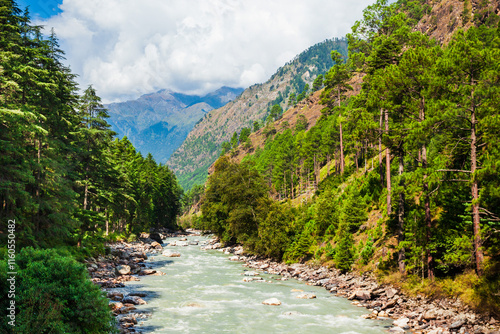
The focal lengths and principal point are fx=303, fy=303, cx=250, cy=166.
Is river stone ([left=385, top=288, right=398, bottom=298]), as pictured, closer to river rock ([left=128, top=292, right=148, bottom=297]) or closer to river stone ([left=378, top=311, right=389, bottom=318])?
river stone ([left=378, top=311, right=389, bottom=318])

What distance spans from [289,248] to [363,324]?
19.9 meters

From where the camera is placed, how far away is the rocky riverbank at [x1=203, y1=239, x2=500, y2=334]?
45.0 ft

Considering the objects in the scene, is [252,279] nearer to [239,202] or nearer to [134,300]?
[134,300]

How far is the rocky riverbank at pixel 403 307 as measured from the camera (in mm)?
13719

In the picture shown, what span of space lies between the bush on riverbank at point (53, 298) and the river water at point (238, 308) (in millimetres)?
5312

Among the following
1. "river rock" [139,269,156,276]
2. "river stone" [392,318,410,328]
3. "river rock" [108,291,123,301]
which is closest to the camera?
"river stone" [392,318,410,328]

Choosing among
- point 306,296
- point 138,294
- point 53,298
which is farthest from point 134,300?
point 306,296

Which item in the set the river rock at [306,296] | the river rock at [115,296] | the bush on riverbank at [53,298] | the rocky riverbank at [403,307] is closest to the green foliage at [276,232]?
the rocky riverbank at [403,307]

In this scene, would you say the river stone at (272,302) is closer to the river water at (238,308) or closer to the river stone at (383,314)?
the river water at (238,308)

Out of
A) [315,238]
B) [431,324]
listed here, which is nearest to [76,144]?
[315,238]

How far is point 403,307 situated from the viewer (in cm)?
1753

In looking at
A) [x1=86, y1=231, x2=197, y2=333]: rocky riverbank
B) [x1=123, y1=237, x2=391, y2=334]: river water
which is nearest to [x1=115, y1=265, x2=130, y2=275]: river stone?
[x1=86, y1=231, x2=197, y2=333]: rocky riverbank

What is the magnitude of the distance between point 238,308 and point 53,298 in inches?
491

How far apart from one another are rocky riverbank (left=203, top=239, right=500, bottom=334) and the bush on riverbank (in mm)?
13682
